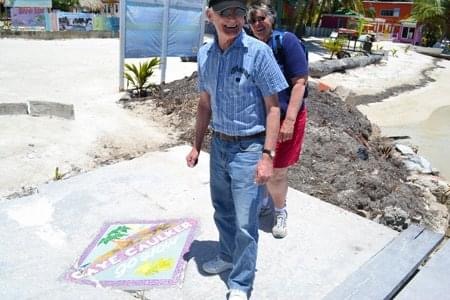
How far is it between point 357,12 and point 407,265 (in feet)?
121

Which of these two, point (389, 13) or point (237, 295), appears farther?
point (389, 13)

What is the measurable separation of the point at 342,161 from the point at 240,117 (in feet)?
10.2

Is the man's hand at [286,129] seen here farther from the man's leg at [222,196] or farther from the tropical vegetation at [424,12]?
the tropical vegetation at [424,12]

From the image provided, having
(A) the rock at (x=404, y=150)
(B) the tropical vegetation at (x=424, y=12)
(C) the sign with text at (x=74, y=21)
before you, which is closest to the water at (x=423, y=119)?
(A) the rock at (x=404, y=150)

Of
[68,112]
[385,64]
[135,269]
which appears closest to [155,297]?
[135,269]

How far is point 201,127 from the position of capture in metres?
2.67

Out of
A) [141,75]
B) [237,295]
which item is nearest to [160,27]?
[141,75]

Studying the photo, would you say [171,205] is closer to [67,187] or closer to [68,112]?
[67,187]

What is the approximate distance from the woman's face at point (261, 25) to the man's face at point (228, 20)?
1.73 feet

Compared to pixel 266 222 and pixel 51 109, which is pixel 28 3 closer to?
pixel 51 109

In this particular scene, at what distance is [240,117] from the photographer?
A: 230cm

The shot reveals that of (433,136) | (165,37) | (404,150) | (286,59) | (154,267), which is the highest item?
(286,59)

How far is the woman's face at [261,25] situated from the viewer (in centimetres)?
270

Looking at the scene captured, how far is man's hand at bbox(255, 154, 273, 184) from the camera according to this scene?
2270 mm
